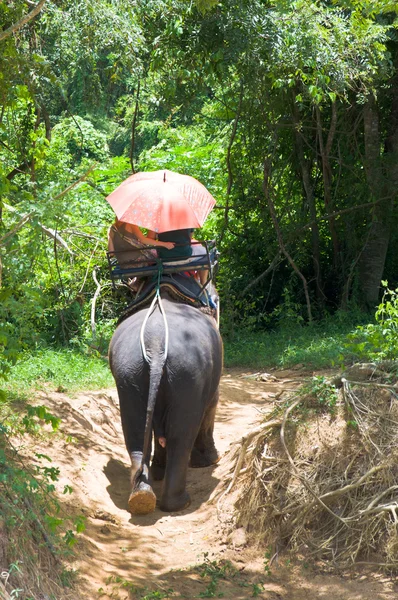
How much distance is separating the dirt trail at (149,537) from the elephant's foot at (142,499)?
0.61ft

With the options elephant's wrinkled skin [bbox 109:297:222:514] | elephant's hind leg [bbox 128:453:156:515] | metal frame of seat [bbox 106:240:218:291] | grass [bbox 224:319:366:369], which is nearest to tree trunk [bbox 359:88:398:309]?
grass [bbox 224:319:366:369]

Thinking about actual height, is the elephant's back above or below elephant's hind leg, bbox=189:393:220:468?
above

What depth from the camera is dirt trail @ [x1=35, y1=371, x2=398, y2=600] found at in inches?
181

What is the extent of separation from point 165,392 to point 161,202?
5.04 ft

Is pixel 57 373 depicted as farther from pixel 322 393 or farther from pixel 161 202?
pixel 322 393

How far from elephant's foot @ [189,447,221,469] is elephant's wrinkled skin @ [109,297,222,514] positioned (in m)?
0.79

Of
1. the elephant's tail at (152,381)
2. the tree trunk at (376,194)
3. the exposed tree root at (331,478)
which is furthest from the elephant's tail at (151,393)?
the tree trunk at (376,194)

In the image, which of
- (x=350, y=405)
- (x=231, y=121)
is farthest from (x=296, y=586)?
(x=231, y=121)

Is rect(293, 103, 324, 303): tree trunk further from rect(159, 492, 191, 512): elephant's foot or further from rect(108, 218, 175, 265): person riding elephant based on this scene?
rect(159, 492, 191, 512): elephant's foot

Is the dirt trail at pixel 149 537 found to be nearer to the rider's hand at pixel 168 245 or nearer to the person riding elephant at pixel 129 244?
the person riding elephant at pixel 129 244

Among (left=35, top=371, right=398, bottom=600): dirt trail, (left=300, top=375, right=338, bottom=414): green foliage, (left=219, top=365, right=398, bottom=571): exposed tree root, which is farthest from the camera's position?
(left=300, top=375, right=338, bottom=414): green foliage

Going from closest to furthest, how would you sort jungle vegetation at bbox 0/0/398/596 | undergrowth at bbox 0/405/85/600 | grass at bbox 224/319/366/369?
undergrowth at bbox 0/405/85/600 < jungle vegetation at bbox 0/0/398/596 < grass at bbox 224/319/366/369

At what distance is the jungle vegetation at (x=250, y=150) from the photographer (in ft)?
30.0

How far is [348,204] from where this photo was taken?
12648mm
